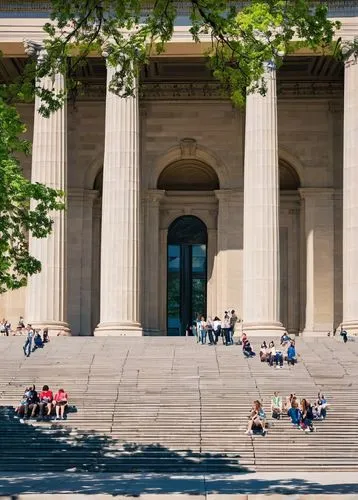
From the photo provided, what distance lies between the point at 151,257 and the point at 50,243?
14.1 metres

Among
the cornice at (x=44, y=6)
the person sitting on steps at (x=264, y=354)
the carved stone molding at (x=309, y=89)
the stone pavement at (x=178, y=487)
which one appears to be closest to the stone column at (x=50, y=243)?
the cornice at (x=44, y=6)

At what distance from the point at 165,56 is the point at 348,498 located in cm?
4884

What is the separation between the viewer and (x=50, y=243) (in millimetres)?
63688

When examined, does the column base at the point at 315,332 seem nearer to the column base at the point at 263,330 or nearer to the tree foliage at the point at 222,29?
the column base at the point at 263,330

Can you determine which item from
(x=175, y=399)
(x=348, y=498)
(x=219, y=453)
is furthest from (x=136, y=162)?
(x=348, y=498)

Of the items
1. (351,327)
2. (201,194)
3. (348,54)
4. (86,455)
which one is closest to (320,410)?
(86,455)

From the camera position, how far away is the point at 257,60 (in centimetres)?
2767

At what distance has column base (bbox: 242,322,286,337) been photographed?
61969 mm

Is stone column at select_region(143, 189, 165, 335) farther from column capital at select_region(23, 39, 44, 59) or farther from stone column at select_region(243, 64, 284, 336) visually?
column capital at select_region(23, 39, 44, 59)

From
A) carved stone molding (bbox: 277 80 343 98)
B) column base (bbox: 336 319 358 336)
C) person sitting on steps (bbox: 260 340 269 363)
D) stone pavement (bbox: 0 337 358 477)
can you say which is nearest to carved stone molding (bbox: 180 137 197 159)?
carved stone molding (bbox: 277 80 343 98)

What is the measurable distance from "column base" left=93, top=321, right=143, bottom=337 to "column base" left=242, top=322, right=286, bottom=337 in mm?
5834

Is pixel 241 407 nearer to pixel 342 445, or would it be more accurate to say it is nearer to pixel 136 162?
pixel 342 445

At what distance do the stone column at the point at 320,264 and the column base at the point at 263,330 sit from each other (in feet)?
40.3

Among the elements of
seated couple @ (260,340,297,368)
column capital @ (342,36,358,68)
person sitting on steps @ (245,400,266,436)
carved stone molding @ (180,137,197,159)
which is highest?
column capital @ (342,36,358,68)
